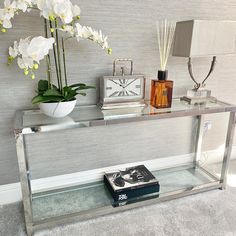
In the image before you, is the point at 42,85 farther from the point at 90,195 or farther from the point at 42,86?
the point at 90,195

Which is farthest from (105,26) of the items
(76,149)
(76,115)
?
(76,149)

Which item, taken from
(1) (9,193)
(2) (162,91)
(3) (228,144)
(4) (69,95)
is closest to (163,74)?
(2) (162,91)

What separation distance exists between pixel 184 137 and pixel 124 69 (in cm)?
75

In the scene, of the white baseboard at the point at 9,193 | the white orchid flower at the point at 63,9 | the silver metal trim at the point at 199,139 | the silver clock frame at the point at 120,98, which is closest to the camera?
the white orchid flower at the point at 63,9

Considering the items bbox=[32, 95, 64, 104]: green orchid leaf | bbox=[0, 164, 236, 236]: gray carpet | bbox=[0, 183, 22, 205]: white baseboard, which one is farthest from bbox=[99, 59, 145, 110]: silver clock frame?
bbox=[0, 183, 22, 205]: white baseboard

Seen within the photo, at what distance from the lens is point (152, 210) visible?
57.8 inches

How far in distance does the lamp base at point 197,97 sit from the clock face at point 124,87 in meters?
0.34

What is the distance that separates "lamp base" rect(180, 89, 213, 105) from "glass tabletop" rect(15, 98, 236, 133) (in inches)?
1.5

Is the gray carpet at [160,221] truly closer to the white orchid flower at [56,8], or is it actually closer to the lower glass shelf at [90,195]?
the lower glass shelf at [90,195]

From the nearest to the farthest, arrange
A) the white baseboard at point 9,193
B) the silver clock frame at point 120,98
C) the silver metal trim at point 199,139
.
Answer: the silver clock frame at point 120,98
the white baseboard at point 9,193
the silver metal trim at point 199,139

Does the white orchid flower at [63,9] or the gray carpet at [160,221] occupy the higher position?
the white orchid flower at [63,9]

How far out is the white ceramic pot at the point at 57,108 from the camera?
117 cm

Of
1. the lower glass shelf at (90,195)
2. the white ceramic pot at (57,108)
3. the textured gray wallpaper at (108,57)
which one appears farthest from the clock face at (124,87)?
the lower glass shelf at (90,195)

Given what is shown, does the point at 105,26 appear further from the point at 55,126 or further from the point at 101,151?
the point at 101,151
